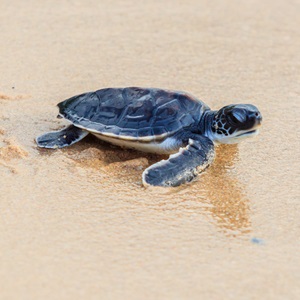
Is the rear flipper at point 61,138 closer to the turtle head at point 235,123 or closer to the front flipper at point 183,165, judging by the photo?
the front flipper at point 183,165

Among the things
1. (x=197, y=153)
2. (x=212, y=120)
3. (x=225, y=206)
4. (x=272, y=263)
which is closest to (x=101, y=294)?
(x=272, y=263)

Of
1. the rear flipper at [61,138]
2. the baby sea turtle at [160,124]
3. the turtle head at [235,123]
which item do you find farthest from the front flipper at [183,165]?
the rear flipper at [61,138]

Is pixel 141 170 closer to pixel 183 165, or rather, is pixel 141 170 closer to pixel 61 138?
pixel 183 165

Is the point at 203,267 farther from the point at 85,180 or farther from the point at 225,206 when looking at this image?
the point at 85,180

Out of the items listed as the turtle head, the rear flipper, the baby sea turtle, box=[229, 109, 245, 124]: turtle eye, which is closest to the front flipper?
the baby sea turtle

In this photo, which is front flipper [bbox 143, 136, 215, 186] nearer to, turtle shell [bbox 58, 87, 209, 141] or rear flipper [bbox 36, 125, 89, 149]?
turtle shell [bbox 58, 87, 209, 141]

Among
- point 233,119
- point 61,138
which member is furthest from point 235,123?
point 61,138

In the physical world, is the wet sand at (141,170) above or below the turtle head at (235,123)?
below
